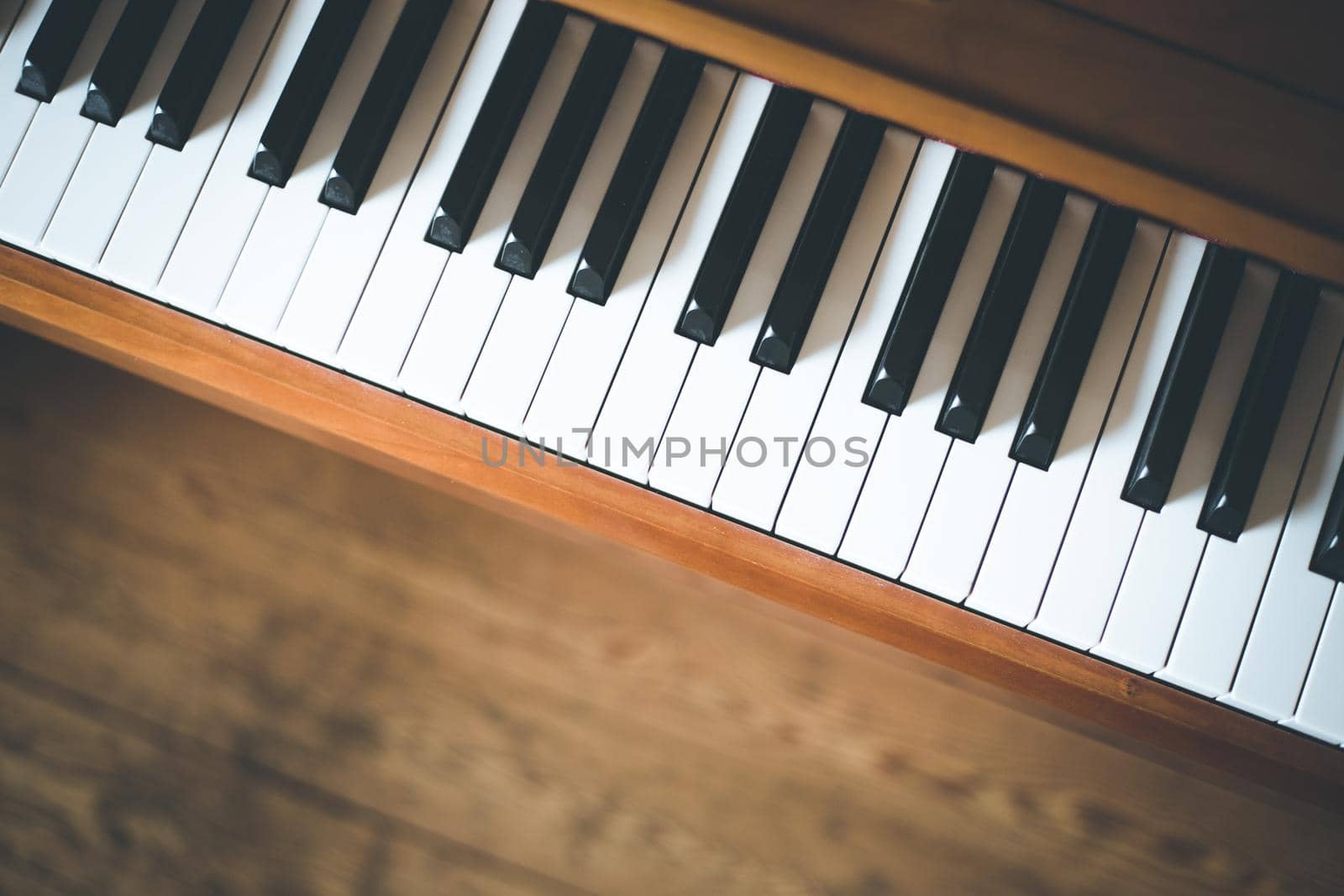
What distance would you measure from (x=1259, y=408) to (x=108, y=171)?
4.18 ft

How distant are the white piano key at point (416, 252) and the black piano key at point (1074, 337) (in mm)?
654

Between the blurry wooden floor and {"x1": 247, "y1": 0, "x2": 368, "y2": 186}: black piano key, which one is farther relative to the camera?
the blurry wooden floor

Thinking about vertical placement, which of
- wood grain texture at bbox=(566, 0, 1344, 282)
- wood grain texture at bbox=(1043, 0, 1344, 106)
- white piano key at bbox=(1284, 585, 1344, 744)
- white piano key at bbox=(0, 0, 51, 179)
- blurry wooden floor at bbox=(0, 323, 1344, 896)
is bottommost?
blurry wooden floor at bbox=(0, 323, 1344, 896)

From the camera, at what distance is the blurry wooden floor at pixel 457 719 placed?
Answer: 1.15 m

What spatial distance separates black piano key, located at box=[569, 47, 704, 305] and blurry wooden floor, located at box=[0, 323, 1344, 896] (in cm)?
39

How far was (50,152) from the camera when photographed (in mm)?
989

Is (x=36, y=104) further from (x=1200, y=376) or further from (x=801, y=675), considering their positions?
(x=1200, y=376)

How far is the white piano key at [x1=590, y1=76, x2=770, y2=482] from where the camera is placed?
0.95 m

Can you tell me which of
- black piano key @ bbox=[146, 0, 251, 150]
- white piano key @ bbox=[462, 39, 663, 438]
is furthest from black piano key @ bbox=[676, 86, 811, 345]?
black piano key @ bbox=[146, 0, 251, 150]

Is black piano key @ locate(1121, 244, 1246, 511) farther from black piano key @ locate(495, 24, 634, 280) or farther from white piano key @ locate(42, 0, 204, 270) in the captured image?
white piano key @ locate(42, 0, 204, 270)

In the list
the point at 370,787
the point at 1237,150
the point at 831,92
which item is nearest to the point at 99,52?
the point at 831,92

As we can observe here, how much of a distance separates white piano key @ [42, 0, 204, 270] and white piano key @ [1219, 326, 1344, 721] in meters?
1.31

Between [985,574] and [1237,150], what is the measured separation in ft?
1.75

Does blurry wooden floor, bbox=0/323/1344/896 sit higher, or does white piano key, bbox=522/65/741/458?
white piano key, bbox=522/65/741/458
